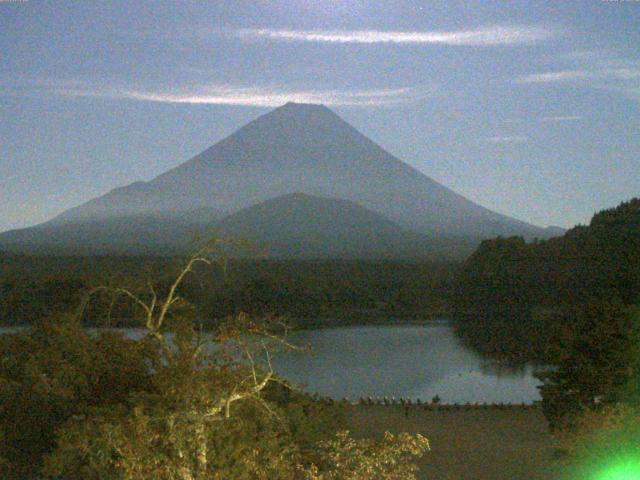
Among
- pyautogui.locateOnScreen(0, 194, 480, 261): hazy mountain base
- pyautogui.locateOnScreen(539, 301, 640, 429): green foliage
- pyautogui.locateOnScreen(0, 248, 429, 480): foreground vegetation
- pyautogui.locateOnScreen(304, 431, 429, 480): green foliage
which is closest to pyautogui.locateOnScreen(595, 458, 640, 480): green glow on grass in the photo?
pyautogui.locateOnScreen(539, 301, 640, 429): green foliage

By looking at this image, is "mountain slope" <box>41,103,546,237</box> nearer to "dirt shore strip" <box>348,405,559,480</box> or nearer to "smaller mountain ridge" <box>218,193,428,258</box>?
"smaller mountain ridge" <box>218,193,428,258</box>

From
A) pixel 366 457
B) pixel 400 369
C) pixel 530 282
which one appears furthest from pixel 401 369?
pixel 366 457

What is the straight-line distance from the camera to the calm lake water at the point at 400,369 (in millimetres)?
16703

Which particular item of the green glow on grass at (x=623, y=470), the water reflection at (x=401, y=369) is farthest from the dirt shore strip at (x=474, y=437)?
the water reflection at (x=401, y=369)

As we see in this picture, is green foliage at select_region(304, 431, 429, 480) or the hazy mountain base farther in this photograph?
the hazy mountain base

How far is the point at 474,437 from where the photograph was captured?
11008 millimetres

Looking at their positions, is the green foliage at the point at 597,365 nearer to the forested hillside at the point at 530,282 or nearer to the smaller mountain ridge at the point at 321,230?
the forested hillside at the point at 530,282

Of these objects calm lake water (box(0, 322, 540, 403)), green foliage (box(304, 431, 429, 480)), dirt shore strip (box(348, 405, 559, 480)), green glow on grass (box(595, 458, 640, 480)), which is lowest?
calm lake water (box(0, 322, 540, 403))

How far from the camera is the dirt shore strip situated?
30.6ft

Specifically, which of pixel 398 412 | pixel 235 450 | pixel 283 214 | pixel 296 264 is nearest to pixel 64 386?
pixel 235 450

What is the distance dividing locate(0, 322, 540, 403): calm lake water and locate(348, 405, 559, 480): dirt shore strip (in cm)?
269

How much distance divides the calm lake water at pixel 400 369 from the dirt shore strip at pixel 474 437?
106 inches

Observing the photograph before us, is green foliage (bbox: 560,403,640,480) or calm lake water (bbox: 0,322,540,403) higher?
green foliage (bbox: 560,403,640,480)

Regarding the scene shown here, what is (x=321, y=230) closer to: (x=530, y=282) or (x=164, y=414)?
(x=530, y=282)
